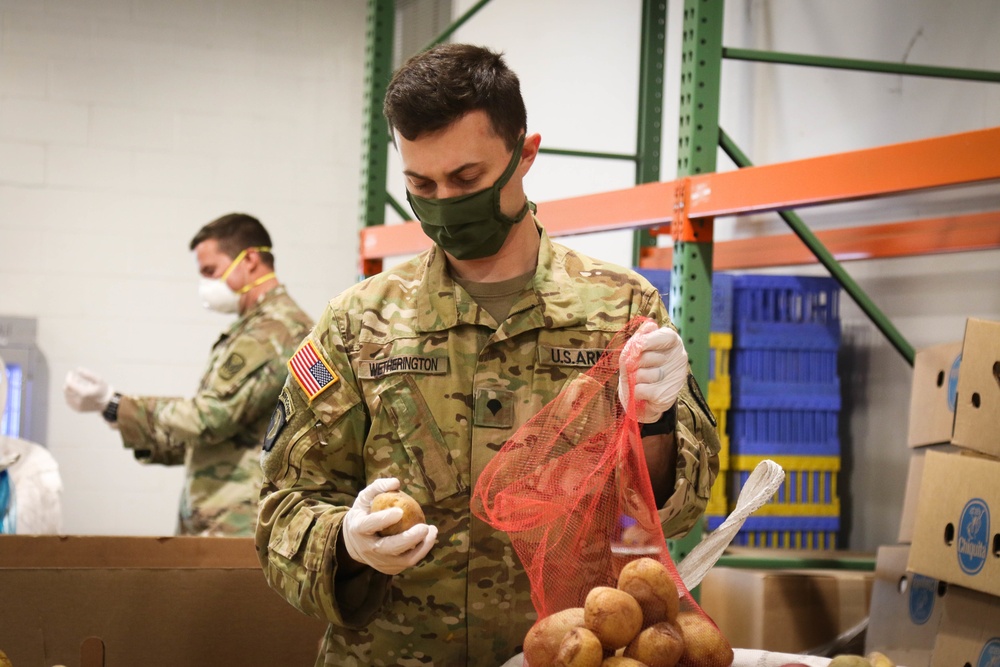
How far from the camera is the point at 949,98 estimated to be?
3.33m

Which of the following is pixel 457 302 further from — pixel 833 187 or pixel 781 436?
pixel 781 436

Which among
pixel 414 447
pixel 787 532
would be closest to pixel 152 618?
pixel 414 447

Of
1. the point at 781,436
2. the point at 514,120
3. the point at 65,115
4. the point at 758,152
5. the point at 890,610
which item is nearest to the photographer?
the point at 514,120

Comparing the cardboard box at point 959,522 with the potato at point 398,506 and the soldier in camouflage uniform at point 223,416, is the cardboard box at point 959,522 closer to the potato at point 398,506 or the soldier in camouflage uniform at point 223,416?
the potato at point 398,506

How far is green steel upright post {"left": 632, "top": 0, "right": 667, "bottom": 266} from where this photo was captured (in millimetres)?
4031

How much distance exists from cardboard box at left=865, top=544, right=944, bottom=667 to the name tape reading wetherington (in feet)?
4.12

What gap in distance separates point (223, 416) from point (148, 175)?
3030 millimetres

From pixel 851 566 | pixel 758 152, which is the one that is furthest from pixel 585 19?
pixel 851 566

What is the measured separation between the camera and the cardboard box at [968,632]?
6.84 ft

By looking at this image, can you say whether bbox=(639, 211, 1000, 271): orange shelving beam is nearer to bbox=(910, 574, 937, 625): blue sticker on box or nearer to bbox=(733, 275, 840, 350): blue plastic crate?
bbox=(733, 275, 840, 350): blue plastic crate

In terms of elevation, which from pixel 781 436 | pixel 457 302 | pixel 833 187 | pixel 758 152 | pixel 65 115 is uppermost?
pixel 65 115

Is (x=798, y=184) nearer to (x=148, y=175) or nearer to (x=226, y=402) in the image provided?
(x=226, y=402)

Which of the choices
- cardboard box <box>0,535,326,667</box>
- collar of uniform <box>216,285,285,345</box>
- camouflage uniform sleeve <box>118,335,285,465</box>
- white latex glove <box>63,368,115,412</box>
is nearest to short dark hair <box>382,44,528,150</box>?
cardboard box <box>0,535,326,667</box>

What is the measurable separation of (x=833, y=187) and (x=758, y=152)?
214cm
